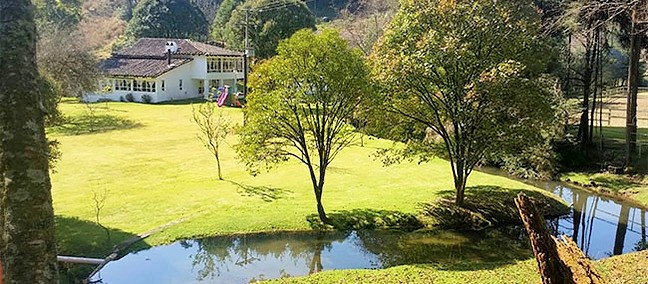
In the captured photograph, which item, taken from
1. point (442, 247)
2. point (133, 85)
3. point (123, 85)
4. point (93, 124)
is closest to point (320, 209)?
point (442, 247)

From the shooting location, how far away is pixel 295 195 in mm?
19312

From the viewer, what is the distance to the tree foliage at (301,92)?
15.4 metres

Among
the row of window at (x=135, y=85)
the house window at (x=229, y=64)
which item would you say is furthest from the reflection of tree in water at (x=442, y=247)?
the house window at (x=229, y=64)

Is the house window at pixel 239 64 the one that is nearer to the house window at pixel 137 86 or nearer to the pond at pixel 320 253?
the house window at pixel 137 86

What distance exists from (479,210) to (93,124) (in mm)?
26895

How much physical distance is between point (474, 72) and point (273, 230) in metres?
8.08

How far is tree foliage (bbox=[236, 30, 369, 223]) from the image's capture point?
1544 centimetres

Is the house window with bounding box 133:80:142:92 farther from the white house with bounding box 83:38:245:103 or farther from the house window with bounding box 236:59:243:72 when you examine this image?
the house window with bounding box 236:59:243:72

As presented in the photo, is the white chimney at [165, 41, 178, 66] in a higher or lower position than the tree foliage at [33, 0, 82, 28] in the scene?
lower

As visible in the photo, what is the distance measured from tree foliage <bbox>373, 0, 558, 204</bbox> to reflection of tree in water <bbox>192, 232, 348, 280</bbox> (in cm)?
494

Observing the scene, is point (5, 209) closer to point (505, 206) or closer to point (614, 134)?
point (505, 206)

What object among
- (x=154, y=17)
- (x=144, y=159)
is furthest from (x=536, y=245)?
(x=154, y=17)

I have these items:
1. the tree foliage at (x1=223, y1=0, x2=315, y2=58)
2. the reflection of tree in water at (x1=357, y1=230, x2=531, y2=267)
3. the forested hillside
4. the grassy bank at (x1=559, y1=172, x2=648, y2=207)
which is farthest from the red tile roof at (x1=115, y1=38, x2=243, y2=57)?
the reflection of tree in water at (x1=357, y1=230, x2=531, y2=267)

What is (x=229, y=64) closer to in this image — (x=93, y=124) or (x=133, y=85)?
(x=133, y=85)
